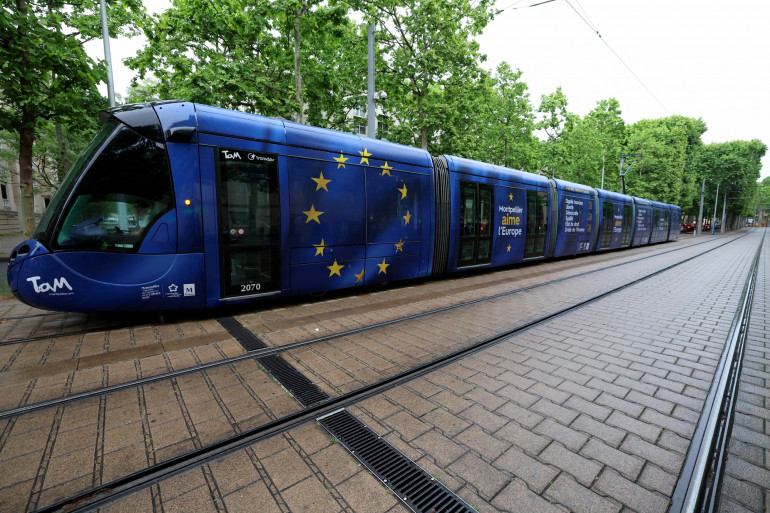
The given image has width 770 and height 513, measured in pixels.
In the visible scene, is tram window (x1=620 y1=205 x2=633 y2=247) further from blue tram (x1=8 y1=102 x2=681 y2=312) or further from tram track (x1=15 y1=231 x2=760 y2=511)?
tram track (x1=15 y1=231 x2=760 y2=511)

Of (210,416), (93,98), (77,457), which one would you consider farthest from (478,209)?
(93,98)

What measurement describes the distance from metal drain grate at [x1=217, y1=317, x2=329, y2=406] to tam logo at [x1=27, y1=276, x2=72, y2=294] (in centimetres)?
208

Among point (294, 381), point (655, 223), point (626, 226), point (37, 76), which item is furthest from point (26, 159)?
point (655, 223)

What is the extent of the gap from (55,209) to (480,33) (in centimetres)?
1887

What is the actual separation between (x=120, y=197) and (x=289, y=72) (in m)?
13.2

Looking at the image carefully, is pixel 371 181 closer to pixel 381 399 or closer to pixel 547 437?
pixel 381 399

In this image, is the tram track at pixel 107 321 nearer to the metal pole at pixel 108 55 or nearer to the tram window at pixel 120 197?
the tram window at pixel 120 197

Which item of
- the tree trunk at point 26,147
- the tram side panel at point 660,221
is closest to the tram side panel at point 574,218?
the tram side panel at point 660,221

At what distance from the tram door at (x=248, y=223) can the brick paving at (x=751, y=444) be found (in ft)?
18.0

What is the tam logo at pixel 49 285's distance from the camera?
164 inches

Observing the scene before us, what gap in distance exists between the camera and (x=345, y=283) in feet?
21.9

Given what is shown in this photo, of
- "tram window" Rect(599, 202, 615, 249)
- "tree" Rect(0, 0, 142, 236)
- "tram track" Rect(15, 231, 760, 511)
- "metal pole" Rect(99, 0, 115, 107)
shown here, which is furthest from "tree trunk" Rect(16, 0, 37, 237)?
"tram window" Rect(599, 202, 615, 249)

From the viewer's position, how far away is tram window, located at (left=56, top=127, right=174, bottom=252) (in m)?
4.29

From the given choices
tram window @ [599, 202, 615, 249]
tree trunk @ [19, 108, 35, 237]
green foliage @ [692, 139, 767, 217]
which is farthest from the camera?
green foliage @ [692, 139, 767, 217]
